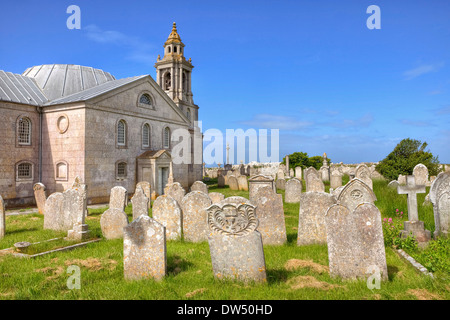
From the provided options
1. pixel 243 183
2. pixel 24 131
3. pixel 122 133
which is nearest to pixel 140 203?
pixel 122 133

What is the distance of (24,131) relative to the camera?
60.8 ft

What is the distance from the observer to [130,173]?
68.2 ft

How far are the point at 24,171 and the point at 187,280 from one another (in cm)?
1725

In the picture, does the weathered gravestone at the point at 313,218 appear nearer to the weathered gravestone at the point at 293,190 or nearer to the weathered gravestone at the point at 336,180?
the weathered gravestone at the point at 293,190

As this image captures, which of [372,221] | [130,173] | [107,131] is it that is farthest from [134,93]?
[372,221]

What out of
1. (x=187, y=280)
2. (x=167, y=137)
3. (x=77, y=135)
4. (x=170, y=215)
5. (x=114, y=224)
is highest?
(x=167, y=137)

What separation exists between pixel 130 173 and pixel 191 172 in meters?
9.16

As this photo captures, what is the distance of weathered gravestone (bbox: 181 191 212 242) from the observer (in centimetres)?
854

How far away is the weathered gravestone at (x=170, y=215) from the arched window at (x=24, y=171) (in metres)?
13.6

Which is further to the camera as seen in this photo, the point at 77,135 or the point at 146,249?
the point at 77,135

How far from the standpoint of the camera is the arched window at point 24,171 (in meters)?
18.1

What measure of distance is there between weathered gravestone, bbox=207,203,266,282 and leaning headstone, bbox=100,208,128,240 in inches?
174

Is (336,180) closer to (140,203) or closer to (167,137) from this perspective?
(167,137)

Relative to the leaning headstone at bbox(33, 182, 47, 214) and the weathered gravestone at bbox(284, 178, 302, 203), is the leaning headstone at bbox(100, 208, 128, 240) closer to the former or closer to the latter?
the leaning headstone at bbox(33, 182, 47, 214)
